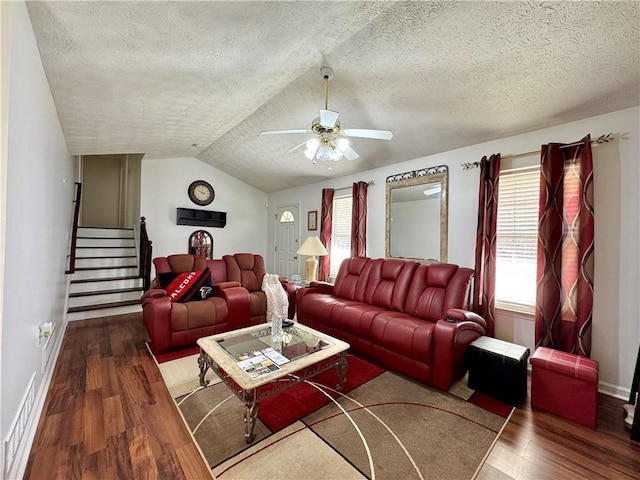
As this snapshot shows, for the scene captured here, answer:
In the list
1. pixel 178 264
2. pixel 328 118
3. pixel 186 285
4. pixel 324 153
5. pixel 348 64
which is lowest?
pixel 186 285

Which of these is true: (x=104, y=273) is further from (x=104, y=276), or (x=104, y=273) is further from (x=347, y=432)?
(x=347, y=432)

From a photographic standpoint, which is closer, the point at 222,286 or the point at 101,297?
the point at 222,286

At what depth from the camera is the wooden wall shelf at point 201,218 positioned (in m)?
5.42

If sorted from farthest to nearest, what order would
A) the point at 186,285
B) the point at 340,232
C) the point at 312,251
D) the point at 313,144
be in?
1. the point at 340,232
2. the point at 312,251
3. the point at 186,285
4. the point at 313,144

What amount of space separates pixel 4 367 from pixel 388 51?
306cm

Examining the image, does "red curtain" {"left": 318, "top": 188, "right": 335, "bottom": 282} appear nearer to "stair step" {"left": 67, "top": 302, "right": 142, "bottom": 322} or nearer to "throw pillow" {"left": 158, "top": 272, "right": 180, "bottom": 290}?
"throw pillow" {"left": 158, "top": 272, "right": 180, "bottom": 290}

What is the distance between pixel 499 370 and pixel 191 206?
5.72m

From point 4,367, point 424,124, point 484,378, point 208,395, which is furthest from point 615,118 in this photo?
point 4,367

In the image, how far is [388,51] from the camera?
212 cm

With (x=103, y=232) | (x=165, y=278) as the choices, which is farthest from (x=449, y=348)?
(x=103, y=232)

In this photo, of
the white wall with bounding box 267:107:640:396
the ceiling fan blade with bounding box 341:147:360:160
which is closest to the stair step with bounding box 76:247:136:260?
the ceiling fan blade with bounding box 341:147:360:160

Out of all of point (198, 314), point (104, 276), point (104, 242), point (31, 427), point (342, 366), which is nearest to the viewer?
point (31, 427)

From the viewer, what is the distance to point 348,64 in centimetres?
234

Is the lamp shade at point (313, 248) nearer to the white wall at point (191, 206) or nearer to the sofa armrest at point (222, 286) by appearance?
the sofa armrest at point (222, 286)
